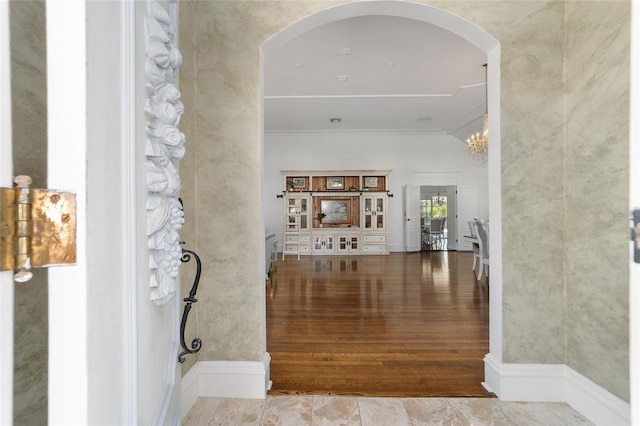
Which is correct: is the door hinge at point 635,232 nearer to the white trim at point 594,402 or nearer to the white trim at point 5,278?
the white trim at point 5,278

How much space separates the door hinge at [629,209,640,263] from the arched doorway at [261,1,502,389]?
1576 mm

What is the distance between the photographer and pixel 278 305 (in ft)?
13.3

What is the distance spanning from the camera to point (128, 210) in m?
0.52

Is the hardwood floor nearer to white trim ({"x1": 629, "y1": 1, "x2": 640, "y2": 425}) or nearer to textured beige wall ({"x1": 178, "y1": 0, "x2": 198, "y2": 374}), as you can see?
textured beige wall ({"x1": 178, "y1": 0, "x2": 198, "y2": 374})

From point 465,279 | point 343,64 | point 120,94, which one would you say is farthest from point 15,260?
point 465,279

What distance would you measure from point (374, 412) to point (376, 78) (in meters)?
4.82

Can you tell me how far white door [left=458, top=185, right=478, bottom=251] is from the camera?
9.37 metres

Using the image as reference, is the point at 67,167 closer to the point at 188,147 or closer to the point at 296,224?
the point at 188,147

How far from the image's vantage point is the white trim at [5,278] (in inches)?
13.5

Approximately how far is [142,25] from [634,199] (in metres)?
0.98

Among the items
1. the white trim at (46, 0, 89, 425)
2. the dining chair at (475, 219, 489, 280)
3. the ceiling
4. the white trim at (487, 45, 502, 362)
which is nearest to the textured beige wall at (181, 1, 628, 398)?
the white trim at (487, 45, 502, 362)

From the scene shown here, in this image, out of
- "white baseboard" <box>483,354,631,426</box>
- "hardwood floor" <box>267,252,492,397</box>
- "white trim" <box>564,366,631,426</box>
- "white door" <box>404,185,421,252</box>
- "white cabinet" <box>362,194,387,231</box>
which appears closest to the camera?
"white trim" <box>564,366,631,426</box>

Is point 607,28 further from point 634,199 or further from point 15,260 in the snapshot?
point 15,260

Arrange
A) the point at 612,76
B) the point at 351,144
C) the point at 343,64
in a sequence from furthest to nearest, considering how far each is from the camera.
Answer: the point at 351,144 < the point at 343,64 < the point at 612,76
